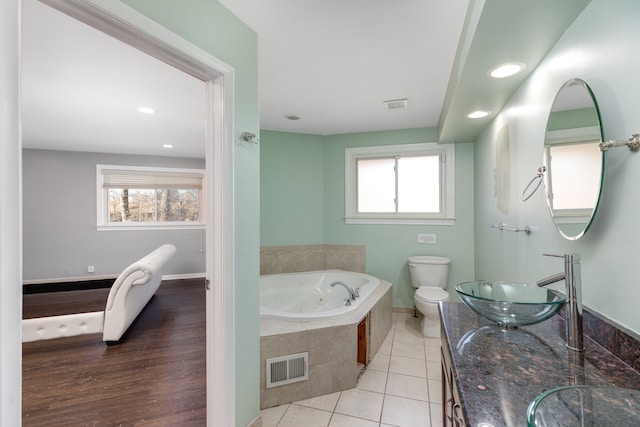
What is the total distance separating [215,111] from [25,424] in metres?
2.28

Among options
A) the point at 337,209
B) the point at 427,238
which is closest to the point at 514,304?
→ the point at 427,238

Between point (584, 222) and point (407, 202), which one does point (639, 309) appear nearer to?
point (584, 222)

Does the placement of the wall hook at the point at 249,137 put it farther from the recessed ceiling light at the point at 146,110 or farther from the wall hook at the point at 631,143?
the recessed ceiling light at the point at 146,110

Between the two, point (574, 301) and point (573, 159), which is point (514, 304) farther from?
point (573, 159)

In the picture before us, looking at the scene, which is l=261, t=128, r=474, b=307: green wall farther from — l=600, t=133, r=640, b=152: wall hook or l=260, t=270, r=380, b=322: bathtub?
l=600, t=133, r=640, b=152: wall hook

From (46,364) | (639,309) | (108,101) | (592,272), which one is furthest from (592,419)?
(108,101)

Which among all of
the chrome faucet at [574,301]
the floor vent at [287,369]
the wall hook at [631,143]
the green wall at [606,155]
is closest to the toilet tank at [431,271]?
the green wall at [606,155]

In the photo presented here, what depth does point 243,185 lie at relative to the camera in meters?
1.62

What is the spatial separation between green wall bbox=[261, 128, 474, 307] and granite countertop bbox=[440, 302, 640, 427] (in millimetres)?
2384

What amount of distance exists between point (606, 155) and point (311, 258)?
3165mm

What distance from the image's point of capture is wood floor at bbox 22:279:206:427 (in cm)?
188

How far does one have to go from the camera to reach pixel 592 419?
2.02 feet

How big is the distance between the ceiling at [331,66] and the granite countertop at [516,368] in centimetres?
126

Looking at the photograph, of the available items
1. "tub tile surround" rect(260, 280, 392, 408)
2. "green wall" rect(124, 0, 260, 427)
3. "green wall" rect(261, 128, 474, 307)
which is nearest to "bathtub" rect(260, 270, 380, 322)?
"green wall" rect(261, 128, 474, 307)
